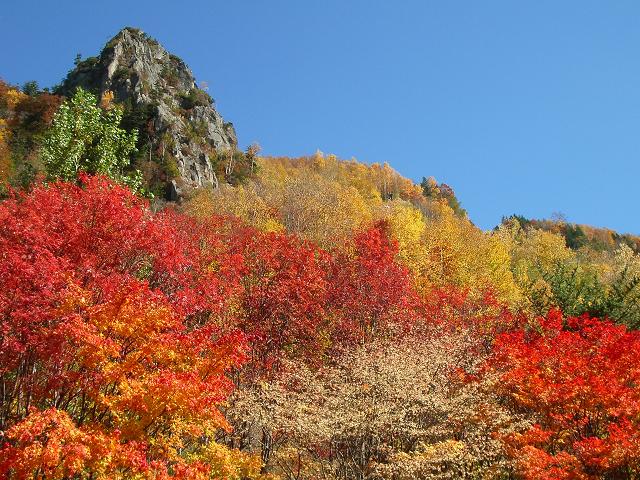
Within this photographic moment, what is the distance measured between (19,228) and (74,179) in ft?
31.6

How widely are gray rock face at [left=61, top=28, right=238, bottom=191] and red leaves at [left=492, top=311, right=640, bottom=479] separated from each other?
4098cm

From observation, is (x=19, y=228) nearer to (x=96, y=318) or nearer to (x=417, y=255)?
(x=96, y=318)

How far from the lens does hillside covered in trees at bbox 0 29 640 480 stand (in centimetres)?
1166

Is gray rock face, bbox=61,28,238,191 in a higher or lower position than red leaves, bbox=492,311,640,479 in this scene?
higher

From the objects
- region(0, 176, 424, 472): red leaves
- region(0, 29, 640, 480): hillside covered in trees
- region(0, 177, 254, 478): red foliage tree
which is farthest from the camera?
region(0, 29, 640, 480): hillside covered in trees

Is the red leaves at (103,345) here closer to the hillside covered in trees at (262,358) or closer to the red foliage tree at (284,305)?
the hillside covered in trees at (262,358)

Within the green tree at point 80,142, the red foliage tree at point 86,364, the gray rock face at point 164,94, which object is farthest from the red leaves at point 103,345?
the gray rock face at point 164,94

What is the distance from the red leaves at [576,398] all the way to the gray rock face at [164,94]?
4098 cm

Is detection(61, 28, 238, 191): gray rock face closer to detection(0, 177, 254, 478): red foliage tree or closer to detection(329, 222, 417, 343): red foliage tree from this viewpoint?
detection(329, 222, 417, 343): red foliage tree

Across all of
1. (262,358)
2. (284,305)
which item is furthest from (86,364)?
(284,305)

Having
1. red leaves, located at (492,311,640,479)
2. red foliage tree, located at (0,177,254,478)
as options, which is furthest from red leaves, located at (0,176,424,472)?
red leaves, located at (492,311,640,479)

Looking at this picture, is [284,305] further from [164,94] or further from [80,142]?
[164,94]

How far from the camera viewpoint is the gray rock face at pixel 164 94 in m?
56.8

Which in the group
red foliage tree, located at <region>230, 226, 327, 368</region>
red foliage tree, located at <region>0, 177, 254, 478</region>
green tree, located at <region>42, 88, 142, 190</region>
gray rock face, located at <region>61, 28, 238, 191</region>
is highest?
gray rock face, located at <region>61, 28, 238, 191</region>
